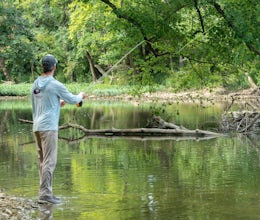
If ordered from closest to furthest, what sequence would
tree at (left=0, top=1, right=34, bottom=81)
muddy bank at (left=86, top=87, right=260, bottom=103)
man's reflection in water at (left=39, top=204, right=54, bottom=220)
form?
1. man's reflection in water at (left=39, top=204, right=54, bottom=220)
2. tree at (left=0, top=1, right=34, bottom=81)
3. muddy bank at (left=86, top=87, right=260, bottom=103)

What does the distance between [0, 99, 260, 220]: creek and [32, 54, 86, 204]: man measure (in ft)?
1.68

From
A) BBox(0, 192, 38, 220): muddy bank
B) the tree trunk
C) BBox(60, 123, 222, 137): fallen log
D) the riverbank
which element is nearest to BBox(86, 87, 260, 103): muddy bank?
the riverbank

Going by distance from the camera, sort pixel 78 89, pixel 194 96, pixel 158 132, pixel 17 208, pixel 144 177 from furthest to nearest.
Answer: pixel 78 89, pixel 194 96, pixel 158 132, pixel 144 177, pixel 17 208

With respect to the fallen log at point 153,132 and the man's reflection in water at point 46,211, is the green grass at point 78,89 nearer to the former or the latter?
the fallen log at point 153,132

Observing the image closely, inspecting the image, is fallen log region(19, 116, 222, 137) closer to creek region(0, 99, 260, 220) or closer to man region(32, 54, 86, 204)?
creek region(0, 99, 260, 220)

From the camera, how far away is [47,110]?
27.9ft

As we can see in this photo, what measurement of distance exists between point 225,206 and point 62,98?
2492 mm

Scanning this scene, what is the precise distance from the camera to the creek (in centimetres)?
830

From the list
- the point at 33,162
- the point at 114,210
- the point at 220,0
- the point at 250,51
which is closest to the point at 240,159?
the point at 250,51

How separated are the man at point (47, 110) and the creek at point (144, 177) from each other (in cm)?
51

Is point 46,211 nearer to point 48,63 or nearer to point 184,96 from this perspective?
point 48,63

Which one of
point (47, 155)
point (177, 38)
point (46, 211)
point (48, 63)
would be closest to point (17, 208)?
point (46, 211)

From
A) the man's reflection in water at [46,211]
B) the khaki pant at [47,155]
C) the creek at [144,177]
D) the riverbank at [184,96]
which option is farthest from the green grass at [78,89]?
the man's reflection in water at [46,211]

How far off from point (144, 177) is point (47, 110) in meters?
3.47
